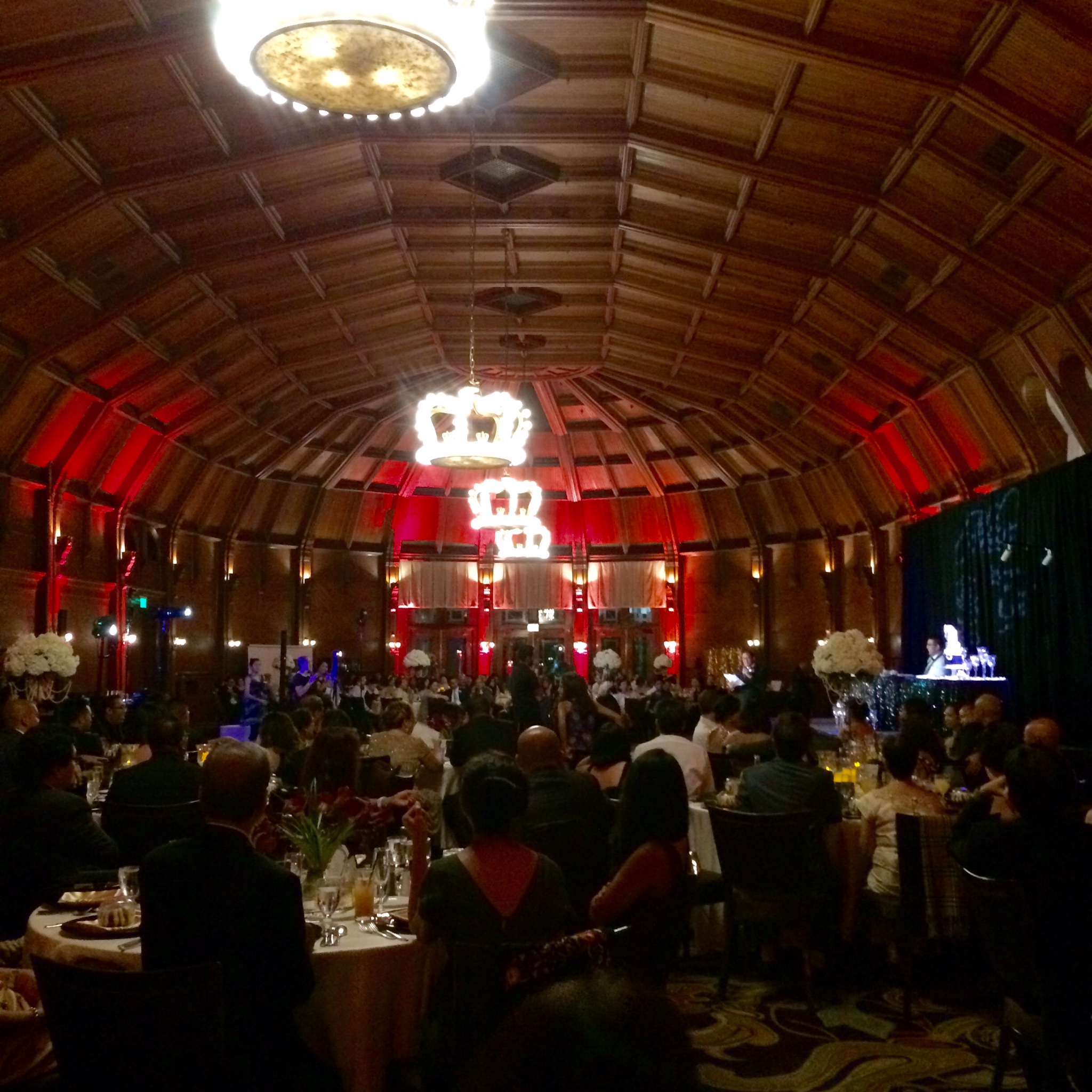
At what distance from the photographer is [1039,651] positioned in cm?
1164

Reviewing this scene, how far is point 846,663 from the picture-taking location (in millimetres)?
8570

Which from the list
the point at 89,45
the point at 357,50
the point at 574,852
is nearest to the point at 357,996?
the point at 574,852

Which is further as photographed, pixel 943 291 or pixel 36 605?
pixel 36 605

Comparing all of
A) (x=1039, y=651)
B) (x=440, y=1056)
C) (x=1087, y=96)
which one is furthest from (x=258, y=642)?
(x=440, y=1056)

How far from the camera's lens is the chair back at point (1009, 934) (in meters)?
3.22

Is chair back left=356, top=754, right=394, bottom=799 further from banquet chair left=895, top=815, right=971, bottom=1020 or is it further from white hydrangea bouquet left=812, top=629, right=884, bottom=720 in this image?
white hydrangea bouquet left=812, top=629, right=884, bottom=720

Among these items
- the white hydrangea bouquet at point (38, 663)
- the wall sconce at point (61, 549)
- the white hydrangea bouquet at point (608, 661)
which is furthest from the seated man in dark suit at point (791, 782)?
the white hydrangea bouquet at point (608, 661)

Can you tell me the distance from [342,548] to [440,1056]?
1935cm

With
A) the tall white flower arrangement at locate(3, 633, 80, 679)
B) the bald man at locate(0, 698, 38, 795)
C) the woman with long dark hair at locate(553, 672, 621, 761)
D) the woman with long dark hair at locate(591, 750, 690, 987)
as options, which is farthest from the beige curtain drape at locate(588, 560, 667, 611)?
the woman with long dark hair at locate(591, 750, 690, 987)

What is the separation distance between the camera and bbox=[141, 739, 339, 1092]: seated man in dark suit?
2.58m

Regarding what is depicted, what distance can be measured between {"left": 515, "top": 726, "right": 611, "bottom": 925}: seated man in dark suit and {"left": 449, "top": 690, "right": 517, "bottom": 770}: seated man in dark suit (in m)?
2.36

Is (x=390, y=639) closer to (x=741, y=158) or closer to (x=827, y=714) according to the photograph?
(x=827, y=714)

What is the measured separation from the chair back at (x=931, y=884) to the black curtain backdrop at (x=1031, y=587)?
676 centimetres

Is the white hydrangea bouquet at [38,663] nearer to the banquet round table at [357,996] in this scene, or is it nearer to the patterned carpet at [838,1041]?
the patterned carpet at [838,1041]
